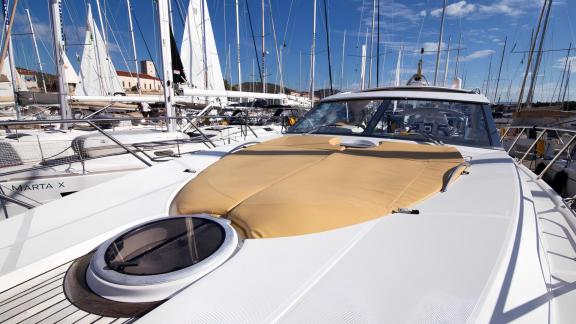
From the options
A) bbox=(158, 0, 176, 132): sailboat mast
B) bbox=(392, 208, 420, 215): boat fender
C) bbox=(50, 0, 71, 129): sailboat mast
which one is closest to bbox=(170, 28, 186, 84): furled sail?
bbox=(158, 0, 176, 132): sailboat mast

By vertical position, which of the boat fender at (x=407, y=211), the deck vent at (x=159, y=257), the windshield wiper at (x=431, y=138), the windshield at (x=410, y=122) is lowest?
the deck vent at (x=159, y=257)

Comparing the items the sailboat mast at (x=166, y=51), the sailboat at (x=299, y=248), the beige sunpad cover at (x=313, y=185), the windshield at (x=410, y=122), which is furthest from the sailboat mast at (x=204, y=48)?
the sailboat at (x=299, y=248)

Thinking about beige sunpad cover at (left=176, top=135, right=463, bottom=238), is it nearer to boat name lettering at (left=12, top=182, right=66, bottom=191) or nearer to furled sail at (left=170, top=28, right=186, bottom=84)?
boat name lettering at (left=12, top=182, right=66, bottom=191)

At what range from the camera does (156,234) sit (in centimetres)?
126

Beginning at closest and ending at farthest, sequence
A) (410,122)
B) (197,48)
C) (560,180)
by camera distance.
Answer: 1. (410,122)
2. (560,180)
3. (197,48)

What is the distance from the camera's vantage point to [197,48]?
491 inches

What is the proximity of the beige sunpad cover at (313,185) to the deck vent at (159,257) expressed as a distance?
4.9 inches

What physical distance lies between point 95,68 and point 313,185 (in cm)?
1532

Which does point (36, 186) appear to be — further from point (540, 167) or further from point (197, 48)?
point (197, 48)

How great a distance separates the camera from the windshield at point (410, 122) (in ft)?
9.45

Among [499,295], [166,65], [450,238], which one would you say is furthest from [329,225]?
[166,65]

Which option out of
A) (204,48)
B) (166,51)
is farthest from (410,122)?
(204,48)

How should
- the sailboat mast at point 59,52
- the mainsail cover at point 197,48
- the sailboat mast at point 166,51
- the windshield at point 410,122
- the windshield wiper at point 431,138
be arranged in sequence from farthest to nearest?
the mainsail cover at point 197,48 → the sailboat mast at point 59,52 → the sailboat mast at point 166,51 → the windshield at point 410,122 → the windshield wiper at point 431,138

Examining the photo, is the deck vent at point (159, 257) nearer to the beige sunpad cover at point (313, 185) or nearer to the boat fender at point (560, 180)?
the beige sunpad cover at point (313, 185)
